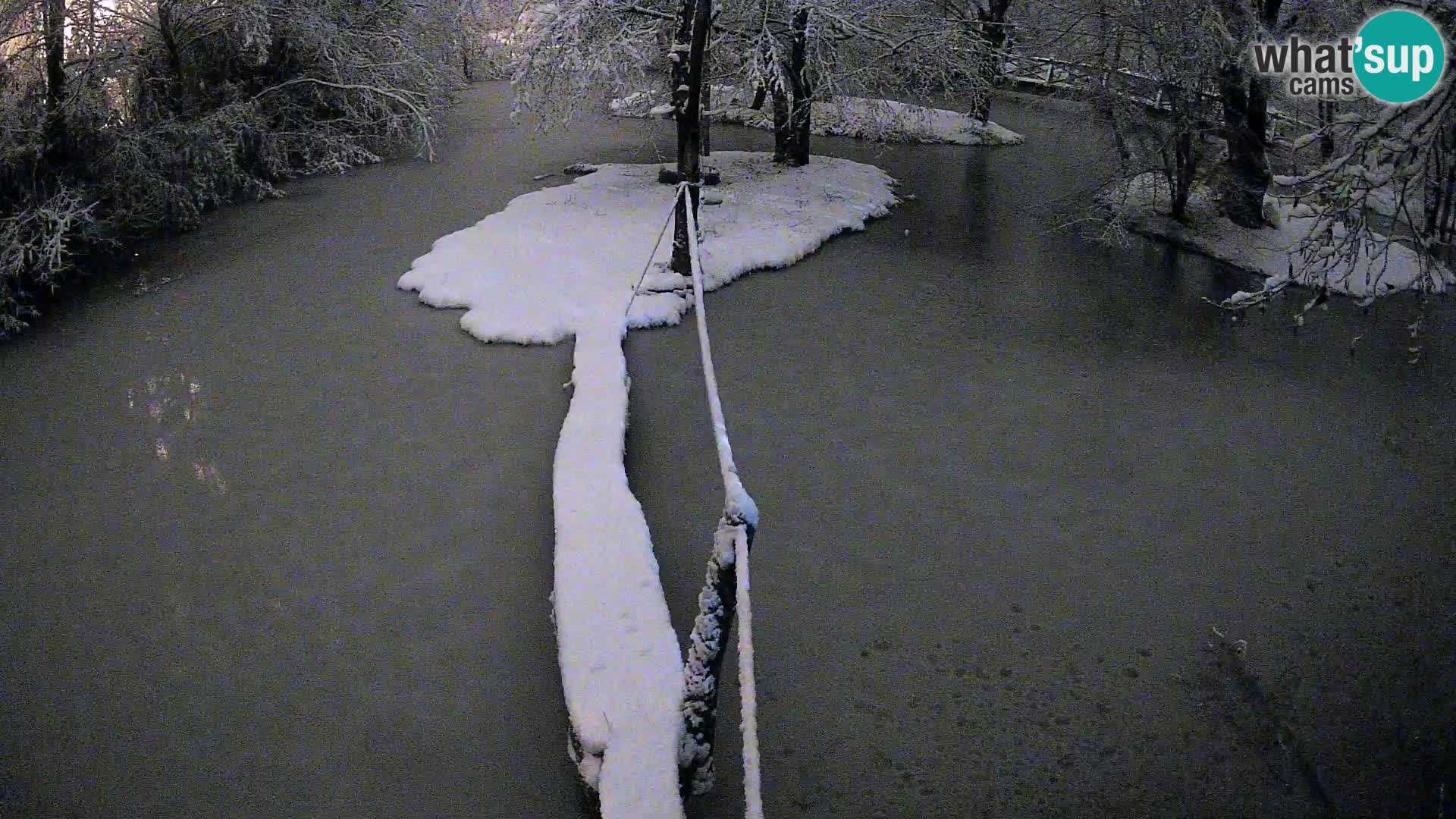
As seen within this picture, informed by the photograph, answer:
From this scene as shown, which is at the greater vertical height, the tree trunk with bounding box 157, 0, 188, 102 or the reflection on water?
the tree trunk with bounding box 157, 0, 188, 102

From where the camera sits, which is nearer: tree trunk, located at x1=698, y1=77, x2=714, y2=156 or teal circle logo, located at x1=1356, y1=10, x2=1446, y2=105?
teal circle logo, located at x1=1356, y1=10, x2=1446, y2=105

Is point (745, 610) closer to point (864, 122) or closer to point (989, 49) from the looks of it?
point (989, 49)

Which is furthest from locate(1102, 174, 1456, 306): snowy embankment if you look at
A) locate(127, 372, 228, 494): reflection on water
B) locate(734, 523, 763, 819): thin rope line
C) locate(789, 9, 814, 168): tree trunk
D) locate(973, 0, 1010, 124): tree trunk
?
locate(127, 372, 228, 494): reflection on water

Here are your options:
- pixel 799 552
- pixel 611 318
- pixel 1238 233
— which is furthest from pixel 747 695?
pixel 1238 233

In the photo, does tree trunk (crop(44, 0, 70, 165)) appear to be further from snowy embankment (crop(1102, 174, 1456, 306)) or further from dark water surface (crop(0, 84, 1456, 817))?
snowy embankment (crop(1102, 174, 1456, 306))

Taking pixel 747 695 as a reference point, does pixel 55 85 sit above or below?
above

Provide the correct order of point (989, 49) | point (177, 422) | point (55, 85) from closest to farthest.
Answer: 1. point (177, 422)
2. point (55, 85)
3. point (989, 49)

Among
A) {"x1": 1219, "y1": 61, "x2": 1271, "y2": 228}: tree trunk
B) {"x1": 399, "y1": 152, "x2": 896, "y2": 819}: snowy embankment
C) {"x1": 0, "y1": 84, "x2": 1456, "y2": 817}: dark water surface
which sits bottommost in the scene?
{"x1": 0, "y1": 84, "x2": 1456, "y2": 817}: dark water surface
